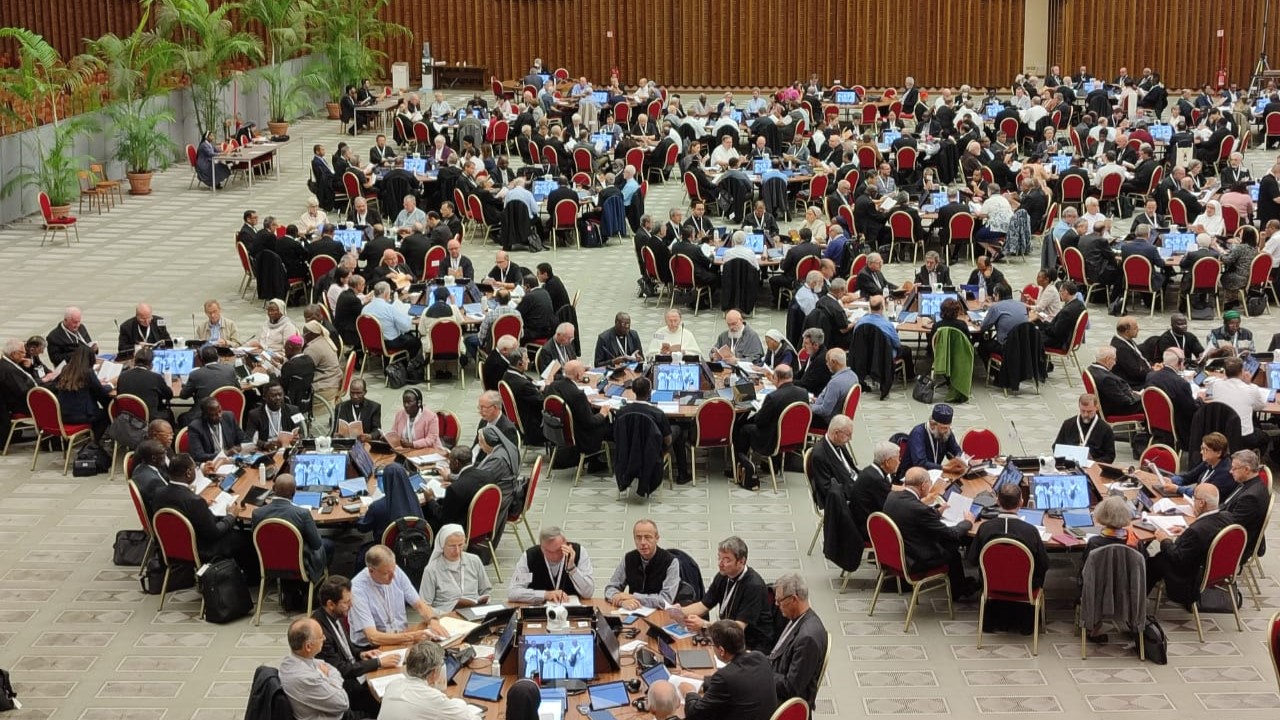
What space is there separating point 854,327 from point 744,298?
3.30 meters

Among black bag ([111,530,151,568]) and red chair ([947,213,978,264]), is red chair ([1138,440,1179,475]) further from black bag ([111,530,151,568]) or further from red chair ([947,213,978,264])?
red chair ([947,213,978,264])

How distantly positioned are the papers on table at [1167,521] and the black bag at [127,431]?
341 inches

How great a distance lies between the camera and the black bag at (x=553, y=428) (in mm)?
13898

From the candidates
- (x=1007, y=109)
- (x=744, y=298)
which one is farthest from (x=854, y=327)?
(x=1007, y=109)

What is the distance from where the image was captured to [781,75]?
133 feet

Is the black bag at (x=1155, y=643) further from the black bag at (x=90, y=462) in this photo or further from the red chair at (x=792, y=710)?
the black bag at (x=90, y=462)

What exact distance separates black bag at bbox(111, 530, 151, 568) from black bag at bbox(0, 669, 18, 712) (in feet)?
7.62

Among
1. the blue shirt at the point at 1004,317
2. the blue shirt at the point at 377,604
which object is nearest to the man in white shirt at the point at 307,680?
the blue shirt at the point at 377,604

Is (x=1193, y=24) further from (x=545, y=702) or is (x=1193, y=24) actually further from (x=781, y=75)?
(x=545, y=702)

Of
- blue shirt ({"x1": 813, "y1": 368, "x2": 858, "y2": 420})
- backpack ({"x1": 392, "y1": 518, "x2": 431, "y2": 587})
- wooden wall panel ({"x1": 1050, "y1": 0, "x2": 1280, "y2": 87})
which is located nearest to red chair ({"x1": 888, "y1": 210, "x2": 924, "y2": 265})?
blue shirt ({"x1": 813, "y1": 368, "x2": 858, "y2": 420})

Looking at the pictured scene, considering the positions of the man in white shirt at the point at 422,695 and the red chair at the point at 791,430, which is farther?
the red chair at the point at 791,430

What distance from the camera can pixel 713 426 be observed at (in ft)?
45.4

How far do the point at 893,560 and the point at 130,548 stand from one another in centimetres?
606

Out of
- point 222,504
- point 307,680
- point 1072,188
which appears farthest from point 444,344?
point 1072,188
